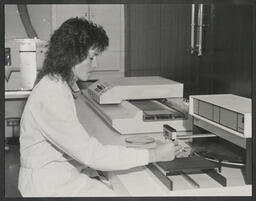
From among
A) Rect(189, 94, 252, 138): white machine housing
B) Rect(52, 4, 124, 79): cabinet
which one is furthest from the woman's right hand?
Rect(52, 4, 124, 79): cabinet

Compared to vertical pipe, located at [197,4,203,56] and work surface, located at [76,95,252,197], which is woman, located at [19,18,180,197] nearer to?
work surface, located at [76,95,252,197]

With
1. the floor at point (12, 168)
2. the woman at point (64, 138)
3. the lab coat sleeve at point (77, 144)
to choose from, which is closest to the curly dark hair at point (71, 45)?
the woman at point (64, 138)

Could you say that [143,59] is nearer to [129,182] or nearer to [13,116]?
[13,116]

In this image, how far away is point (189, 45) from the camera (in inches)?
109

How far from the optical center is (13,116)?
5.01 m

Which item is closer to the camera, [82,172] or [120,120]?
[82,172]

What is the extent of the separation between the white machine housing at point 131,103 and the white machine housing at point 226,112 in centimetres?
32

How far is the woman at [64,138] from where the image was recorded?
1.53m

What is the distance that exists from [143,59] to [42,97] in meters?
2.29

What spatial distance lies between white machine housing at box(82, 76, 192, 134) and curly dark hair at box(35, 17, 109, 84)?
0.60 m

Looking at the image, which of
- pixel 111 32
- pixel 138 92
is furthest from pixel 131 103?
pixel 111 32

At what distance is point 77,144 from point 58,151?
0.54 feet

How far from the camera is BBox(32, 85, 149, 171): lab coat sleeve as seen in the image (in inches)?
60.0

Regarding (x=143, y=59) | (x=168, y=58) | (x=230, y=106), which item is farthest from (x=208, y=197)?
(x=143, y=59)
